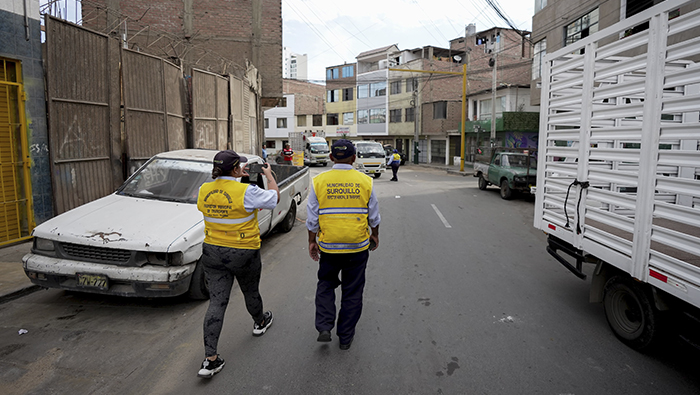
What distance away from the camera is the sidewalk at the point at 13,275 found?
530 centimetres

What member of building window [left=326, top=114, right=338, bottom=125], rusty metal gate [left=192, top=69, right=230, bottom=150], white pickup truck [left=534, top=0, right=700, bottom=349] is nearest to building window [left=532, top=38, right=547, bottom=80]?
rusty metal gate [left=192, top=69, right=230, bottom=150]

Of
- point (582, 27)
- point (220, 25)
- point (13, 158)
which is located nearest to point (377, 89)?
point (220, 25)

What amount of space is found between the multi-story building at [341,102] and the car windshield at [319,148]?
18.4 meters

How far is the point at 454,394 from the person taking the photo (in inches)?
125

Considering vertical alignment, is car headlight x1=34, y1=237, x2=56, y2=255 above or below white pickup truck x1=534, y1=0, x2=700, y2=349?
below

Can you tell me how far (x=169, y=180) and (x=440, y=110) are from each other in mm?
36256

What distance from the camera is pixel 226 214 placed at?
3.53 metres

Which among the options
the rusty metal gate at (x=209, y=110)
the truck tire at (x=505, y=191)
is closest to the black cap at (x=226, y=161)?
the rusty metal gate at (x=209, y=110)

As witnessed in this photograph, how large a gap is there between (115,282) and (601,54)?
5485 millimetres

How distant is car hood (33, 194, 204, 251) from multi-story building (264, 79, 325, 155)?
52.1m

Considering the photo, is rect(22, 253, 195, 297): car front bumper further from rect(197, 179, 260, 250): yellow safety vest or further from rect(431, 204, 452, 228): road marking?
rect(431, 204, 452, 228): road marking

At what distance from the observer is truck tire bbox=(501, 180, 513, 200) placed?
14438 mm

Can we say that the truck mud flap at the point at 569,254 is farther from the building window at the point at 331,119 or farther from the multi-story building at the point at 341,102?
the building window at the point at 331,119

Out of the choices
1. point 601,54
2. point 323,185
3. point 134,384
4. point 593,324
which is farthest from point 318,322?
point 601,54
